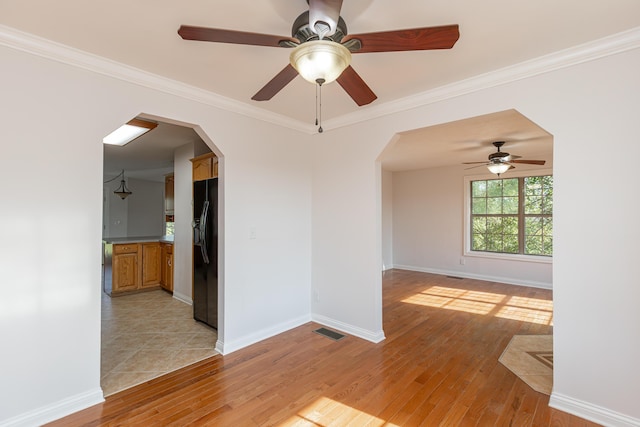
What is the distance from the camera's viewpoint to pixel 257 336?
10.8ft

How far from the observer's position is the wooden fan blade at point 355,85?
181cm

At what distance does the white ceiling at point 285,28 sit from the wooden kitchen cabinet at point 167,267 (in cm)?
349

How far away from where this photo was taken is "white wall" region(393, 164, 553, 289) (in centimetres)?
620

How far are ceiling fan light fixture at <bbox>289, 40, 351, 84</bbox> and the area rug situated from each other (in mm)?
2808

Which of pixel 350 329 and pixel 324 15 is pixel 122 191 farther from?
pixel 324 15

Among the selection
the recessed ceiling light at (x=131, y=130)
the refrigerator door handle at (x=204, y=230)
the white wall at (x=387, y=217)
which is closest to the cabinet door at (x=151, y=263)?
the recessed ceiling light at (x=131, y=130)

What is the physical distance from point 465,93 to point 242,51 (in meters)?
1.89

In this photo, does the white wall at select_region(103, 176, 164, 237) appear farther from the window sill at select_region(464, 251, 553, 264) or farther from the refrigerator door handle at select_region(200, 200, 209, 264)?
the window sill at select_region(464, 251, 553, 264)

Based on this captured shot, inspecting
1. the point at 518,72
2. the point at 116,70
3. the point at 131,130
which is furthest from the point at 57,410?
the point at 518,72

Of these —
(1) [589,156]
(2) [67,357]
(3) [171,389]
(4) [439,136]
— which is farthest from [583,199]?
(2) [67,357]

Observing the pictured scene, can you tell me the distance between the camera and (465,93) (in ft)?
8.70

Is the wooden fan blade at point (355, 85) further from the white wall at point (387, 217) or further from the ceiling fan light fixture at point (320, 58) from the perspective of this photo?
the white wall at point (387, 217)

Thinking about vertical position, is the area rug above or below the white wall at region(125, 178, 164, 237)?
below

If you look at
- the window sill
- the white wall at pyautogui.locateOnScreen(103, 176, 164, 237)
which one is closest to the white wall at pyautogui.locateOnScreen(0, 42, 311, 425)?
the window sill
